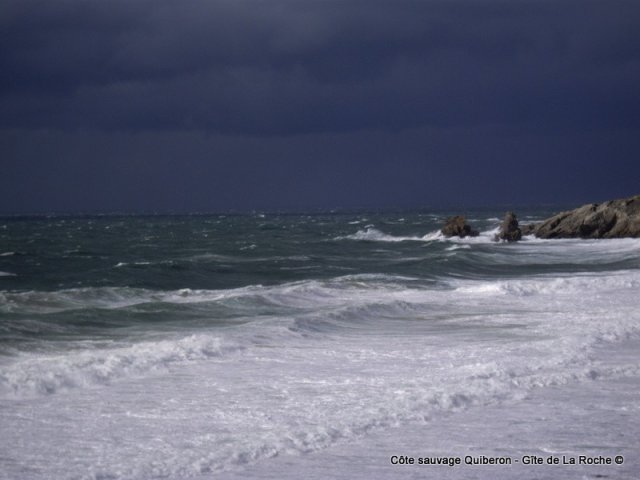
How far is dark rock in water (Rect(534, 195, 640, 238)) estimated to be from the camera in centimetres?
4987

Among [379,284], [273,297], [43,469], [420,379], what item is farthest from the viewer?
[379,284]

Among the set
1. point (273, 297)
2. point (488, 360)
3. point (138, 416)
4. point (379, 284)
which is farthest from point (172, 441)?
point (379, 284)

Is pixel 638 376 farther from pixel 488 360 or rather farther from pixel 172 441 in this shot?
pixel 172 441

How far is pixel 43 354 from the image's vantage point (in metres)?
13.8

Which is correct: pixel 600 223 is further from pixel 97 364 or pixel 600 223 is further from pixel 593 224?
pixel 97 364

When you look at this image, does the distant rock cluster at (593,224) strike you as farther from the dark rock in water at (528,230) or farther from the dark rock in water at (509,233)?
the dark rock in water at (528,230)

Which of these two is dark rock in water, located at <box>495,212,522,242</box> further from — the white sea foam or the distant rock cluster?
the white sea foam

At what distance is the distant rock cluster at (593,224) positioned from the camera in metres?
Result: 49.9

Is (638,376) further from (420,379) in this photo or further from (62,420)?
(62,420)

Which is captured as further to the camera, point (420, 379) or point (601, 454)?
point (420, 379)

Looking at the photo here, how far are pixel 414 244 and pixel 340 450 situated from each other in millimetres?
45643

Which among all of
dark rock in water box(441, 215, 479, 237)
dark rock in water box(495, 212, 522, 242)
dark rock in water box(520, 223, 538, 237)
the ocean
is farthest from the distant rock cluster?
the ocean

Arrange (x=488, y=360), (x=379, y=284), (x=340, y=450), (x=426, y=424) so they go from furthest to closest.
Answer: (x=379, y=284) → (x=488, y=360) → (x=426, y=424) → (x=340, y=450)

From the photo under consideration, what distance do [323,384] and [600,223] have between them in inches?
1694
